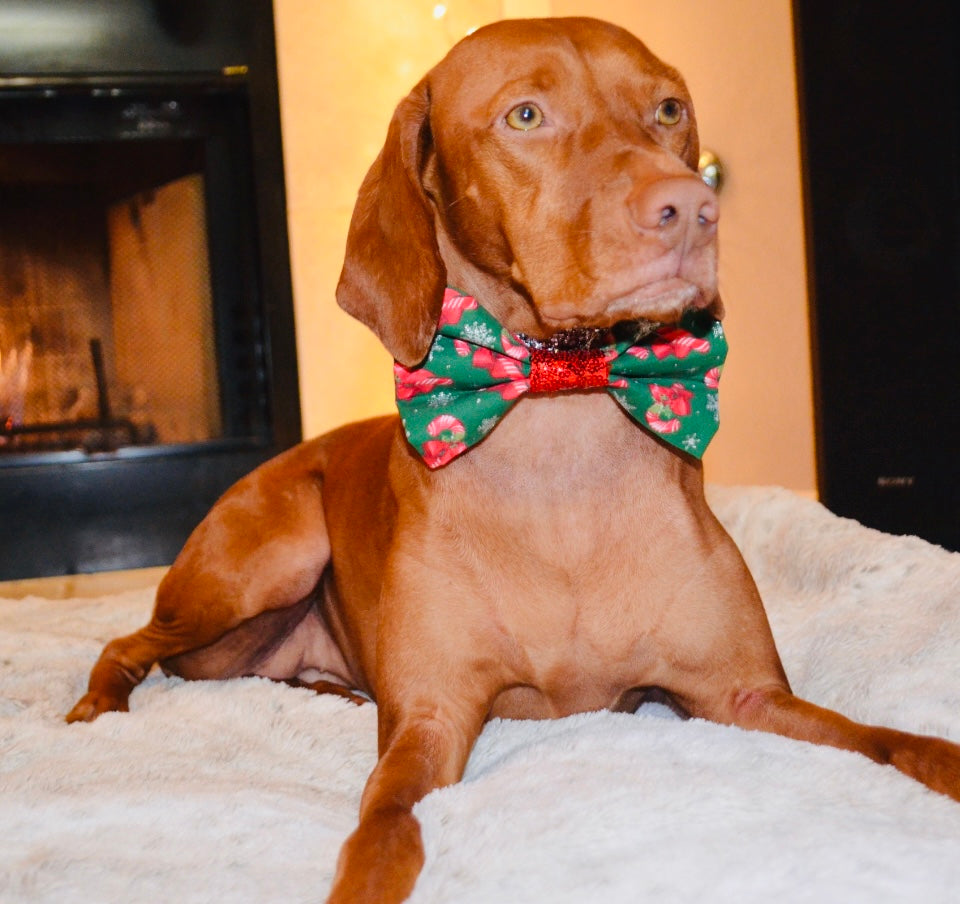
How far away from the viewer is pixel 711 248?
4.22ft

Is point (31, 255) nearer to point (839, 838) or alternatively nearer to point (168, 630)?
point (168, 630)

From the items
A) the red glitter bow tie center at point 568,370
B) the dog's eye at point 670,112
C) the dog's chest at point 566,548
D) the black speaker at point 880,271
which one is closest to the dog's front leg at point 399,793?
the dog's chest at point 566,548

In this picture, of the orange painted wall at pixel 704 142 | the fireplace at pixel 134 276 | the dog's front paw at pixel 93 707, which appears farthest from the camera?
the fireplace at pixel 134 276

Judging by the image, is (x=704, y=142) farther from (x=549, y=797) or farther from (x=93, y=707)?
(x=549, y=797)

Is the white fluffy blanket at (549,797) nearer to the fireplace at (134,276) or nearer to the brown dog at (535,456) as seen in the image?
the brown dog at (535,456)

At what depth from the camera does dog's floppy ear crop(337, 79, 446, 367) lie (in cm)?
154

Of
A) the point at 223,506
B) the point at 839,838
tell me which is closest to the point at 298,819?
the point at 839,838

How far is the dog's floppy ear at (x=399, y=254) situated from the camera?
154 centimetres

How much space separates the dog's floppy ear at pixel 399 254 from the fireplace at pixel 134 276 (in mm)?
2810

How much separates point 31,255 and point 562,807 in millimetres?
3732

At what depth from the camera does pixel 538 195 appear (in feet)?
4.66

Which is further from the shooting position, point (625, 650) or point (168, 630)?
point (168, 630)

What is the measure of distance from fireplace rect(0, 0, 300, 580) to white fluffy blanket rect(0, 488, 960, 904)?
227 centimetres

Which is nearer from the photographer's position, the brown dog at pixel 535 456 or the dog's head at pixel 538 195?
the dog's head at pixel 538 195
